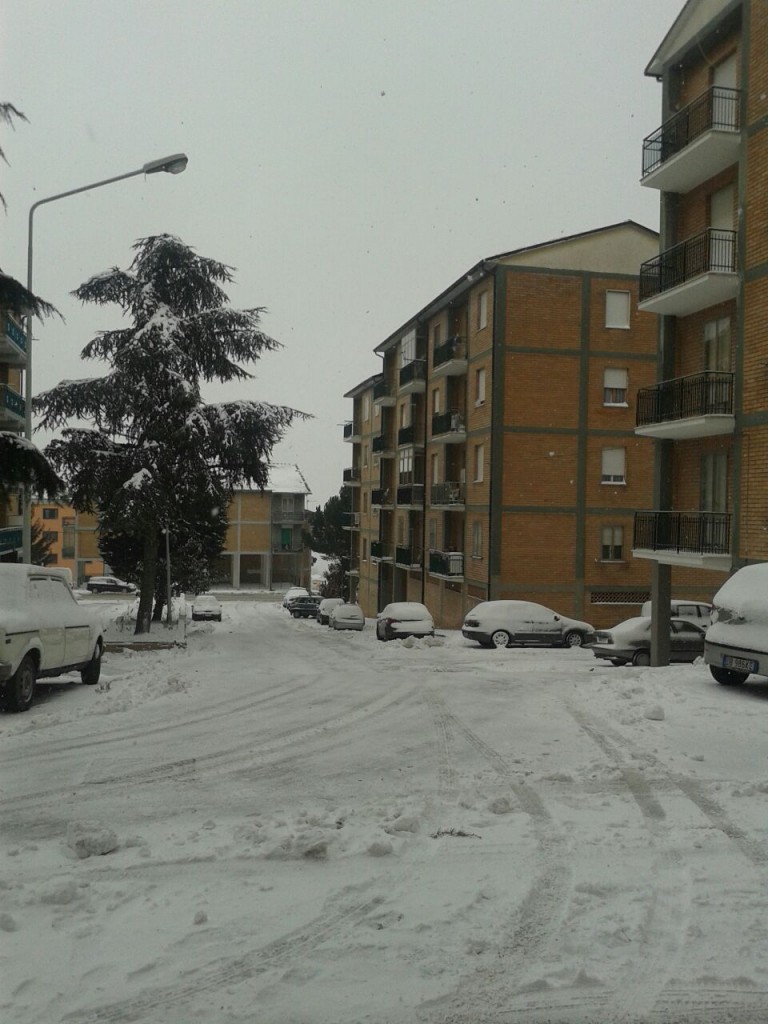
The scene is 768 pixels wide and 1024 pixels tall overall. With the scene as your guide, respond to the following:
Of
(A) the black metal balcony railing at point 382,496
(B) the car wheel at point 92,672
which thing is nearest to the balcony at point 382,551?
(A) the black metal balcony railing at point 382,496

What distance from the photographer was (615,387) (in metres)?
32.9

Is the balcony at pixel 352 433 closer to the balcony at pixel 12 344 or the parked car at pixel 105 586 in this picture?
the parked car at pixel 105 586

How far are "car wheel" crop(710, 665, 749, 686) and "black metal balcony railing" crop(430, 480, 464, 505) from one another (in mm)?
23559

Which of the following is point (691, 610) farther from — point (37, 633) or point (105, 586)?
point (105, 586)

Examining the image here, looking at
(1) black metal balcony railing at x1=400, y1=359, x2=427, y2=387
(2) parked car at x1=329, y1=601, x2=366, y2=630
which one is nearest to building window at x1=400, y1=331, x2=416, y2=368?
(1) black metal balcony railing at x1=400, y1=359, x2=427, y2=387

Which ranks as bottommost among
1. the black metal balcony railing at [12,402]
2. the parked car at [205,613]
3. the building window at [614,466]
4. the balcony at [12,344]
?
the parked car at [205,613]

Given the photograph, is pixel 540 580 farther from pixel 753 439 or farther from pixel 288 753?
pixel 288 753

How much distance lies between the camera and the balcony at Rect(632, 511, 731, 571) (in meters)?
19.0

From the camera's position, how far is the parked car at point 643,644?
21.3m

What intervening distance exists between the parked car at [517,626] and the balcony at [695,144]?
11.7 meters

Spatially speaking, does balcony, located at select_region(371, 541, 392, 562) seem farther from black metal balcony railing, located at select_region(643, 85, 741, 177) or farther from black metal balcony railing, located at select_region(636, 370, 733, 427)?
black metal balcony railing, located at select_region(643, 85, 741, 177)

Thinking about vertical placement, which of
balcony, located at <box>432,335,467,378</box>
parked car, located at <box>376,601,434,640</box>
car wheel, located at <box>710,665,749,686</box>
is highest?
Answer: balcony, located at <box>432,335,467,378</box>

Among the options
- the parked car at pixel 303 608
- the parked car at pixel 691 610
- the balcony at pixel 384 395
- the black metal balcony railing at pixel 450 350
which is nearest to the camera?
the parked car at pixel 691 610

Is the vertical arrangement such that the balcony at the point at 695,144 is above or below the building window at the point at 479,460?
above
